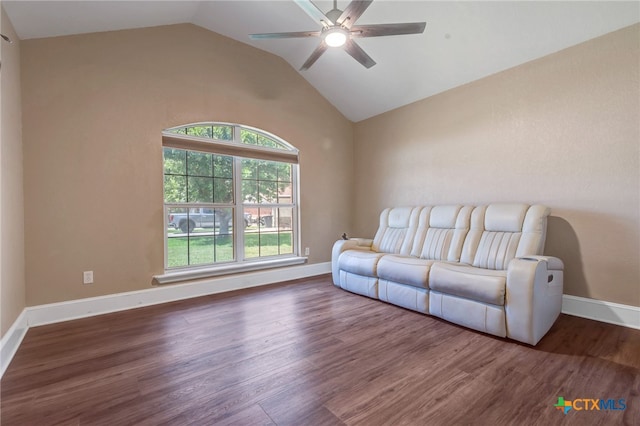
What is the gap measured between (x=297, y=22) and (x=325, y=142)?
1.79 m

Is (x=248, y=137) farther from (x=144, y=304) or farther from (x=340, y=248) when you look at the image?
(x=144, y=304)

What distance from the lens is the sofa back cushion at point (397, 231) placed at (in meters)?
3.66

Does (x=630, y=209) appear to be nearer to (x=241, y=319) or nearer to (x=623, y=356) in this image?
(x=623, y=356)

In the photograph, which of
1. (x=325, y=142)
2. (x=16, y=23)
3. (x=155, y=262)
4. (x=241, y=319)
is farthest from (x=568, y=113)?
(x=16, y=23)

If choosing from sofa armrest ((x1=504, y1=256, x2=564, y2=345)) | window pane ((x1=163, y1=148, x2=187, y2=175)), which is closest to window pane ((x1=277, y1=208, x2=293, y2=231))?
window pane ((x1=163, y1=148, x2=187, y2=175))

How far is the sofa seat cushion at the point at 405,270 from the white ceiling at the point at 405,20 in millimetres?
2411

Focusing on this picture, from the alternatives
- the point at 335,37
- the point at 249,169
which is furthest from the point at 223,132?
the point at 335,37

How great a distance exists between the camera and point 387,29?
7.11 feet

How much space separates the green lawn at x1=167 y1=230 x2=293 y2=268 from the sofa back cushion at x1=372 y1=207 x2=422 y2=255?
147cm

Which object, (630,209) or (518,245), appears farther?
(518,245)

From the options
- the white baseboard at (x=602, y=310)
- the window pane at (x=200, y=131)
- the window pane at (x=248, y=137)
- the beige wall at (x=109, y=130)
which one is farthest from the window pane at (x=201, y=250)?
the white baseboard at (x=602, y=310)

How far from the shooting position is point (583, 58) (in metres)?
2.68

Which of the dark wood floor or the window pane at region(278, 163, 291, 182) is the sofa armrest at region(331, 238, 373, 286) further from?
the window pane at region(278, 163, 291, 182)

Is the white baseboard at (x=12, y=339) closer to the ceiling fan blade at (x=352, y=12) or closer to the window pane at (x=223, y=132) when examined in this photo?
the window pane at (x=223, y=132)
